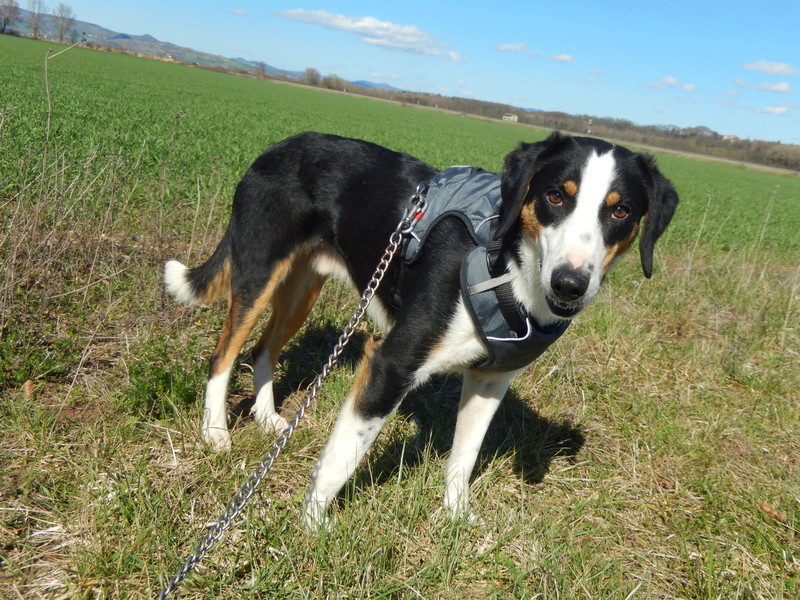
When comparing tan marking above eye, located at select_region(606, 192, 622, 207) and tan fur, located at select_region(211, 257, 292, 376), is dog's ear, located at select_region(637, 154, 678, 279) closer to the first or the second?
tan marking above eye, located at select_region(606, 192, 622, 207)

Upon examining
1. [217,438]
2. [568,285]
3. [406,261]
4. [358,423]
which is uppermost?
[568,285]

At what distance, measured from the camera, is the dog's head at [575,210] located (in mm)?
2324

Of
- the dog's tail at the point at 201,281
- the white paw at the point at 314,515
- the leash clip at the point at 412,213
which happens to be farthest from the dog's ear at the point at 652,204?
the dog's tail at the point at 201,281

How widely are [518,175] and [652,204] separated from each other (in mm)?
650

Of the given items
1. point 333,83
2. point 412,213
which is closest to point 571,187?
point 412,213

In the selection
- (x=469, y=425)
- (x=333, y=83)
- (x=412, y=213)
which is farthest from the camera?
(x=333, y=83)

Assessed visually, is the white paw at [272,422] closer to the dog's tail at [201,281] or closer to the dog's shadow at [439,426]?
the dog's shadow at [439,426]

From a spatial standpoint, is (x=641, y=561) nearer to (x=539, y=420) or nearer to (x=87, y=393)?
(x=539, y=420)

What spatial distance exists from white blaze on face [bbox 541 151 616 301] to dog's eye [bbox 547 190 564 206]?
8 centimetres

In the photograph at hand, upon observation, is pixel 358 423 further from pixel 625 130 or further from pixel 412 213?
pixel 625 130

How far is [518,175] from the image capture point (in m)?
2.60

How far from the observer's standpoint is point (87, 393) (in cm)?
340

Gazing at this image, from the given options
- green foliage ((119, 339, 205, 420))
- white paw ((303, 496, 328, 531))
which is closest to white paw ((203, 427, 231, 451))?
green foliage ((119, 339, 205, 420))

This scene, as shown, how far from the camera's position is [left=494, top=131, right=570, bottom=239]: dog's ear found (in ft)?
8.34
